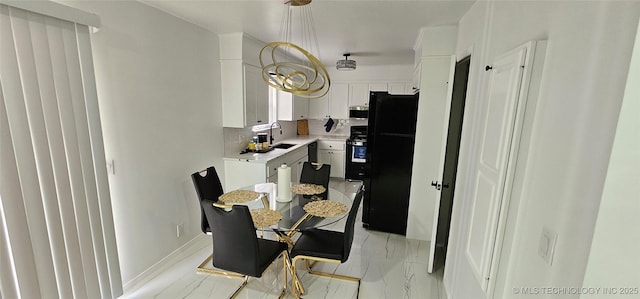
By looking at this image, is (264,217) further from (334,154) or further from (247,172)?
(334,154)

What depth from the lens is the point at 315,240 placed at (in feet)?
7.53

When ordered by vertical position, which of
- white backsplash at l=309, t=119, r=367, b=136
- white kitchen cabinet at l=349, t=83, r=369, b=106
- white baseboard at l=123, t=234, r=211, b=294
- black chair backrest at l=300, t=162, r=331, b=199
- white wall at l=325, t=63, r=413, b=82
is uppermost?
white wall at l=325, t=63, r=413, b=82

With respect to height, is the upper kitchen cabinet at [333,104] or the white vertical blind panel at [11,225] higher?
the upper kitchen cabinet at [333,104]

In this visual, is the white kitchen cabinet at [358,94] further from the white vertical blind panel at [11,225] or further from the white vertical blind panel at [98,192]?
the white vertical blind panel at [11,225]

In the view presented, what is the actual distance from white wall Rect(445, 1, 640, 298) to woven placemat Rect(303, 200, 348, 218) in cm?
117

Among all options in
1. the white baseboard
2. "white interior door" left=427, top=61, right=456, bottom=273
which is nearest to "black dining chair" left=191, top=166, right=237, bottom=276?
the white baseboard

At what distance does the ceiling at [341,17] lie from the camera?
2203 mm

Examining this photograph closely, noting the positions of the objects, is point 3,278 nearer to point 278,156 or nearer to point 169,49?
point 169,49

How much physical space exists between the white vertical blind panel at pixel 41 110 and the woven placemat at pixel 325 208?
166cm

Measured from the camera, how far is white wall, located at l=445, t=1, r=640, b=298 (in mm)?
714

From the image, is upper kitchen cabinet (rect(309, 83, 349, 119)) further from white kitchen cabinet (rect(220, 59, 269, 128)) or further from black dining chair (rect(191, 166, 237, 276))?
black dining chair (rect(191, 166, 237, 276))

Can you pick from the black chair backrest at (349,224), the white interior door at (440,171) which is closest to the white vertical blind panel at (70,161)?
the black chair backrest at (349,224)

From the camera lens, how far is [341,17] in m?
2.50

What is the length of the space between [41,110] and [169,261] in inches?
67.5
